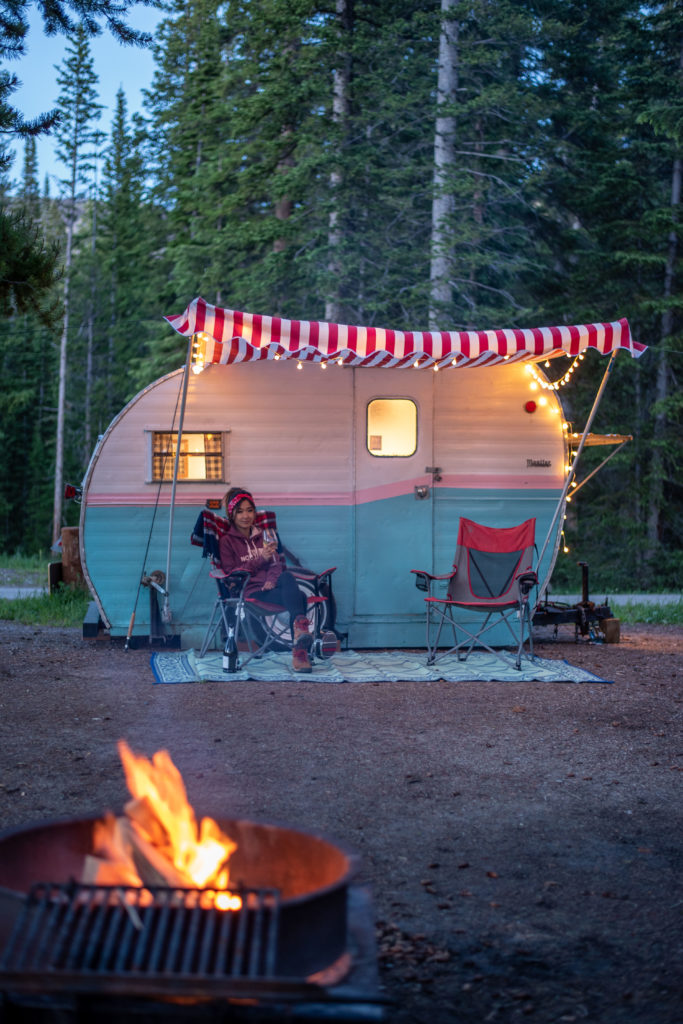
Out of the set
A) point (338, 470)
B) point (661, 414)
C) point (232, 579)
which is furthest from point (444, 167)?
→ point (232, 579)

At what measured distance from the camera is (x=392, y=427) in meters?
8.55

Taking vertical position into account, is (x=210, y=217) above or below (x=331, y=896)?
above

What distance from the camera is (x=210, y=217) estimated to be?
21.1m

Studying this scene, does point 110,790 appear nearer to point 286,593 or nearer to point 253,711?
point 253,711

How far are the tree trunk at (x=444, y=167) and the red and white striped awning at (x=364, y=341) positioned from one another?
700cm

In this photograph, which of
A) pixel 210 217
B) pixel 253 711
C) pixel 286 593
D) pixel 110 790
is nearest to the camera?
pixel 110 790

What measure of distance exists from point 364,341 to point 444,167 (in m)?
8.15

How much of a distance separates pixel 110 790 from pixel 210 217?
721 inches

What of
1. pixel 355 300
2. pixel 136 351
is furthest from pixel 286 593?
pixel 136 351

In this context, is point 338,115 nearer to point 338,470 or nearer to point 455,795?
point 338,470

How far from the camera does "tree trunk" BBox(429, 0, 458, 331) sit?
14766 mm

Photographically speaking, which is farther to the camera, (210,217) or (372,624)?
(210,217)

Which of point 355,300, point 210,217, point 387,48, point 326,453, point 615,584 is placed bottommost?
point 615,584

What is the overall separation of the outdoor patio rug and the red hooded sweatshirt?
665 millimetres
